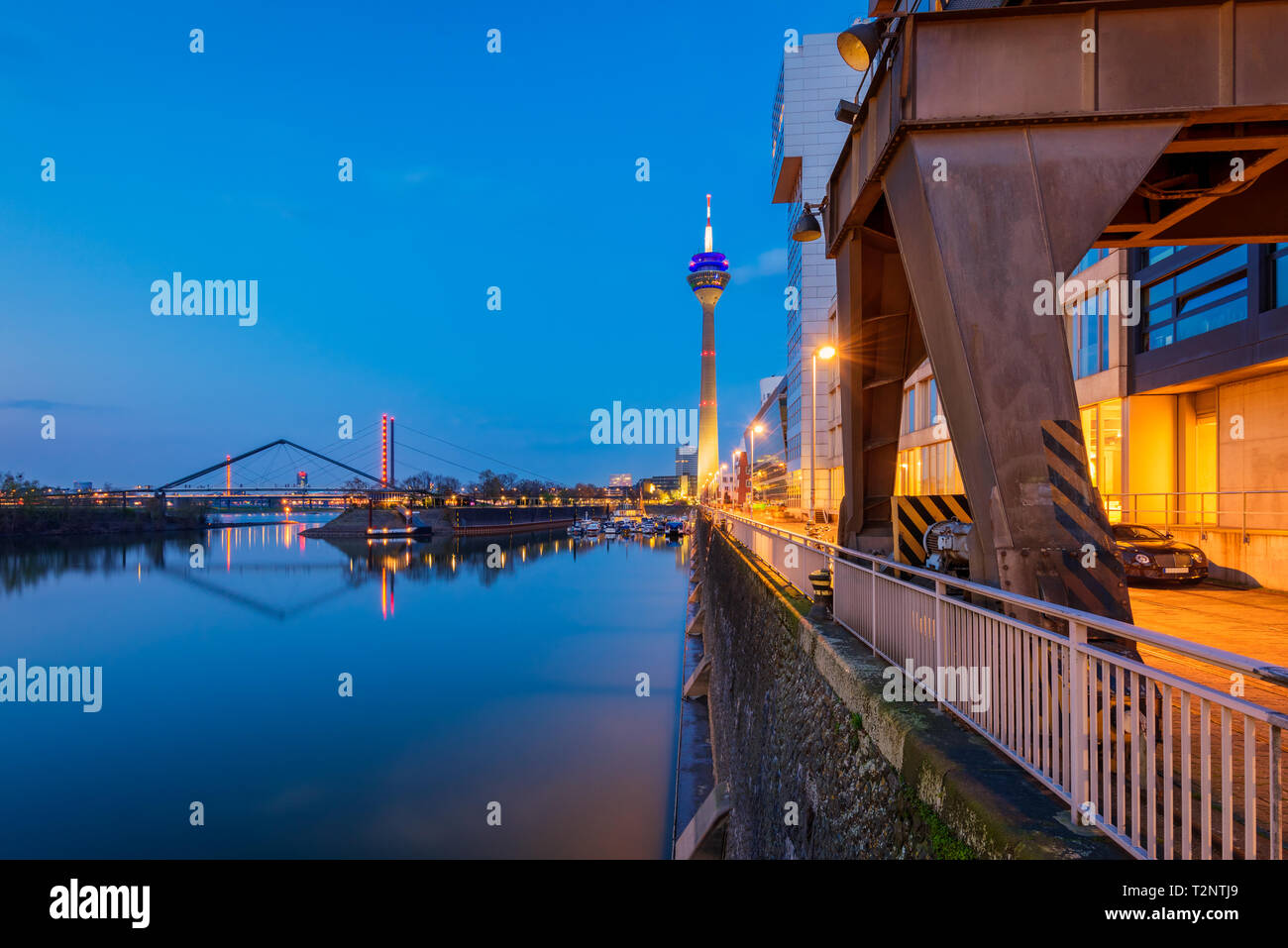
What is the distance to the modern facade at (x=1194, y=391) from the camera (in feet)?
43.2

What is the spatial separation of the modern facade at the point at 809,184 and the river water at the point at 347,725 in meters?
17.7

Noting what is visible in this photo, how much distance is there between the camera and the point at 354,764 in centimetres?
1875

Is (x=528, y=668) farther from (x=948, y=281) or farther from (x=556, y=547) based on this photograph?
(x=556, y=547)

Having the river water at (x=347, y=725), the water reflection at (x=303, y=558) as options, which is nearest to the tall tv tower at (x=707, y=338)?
the water reflection at (x=303, y=558)

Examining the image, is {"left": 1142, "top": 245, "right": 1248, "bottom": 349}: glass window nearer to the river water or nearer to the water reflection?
the river water

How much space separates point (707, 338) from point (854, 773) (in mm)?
147534

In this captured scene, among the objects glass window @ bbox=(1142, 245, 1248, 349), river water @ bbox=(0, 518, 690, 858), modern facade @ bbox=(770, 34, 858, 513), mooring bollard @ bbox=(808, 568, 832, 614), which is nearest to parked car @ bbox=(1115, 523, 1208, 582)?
glass window @ bbox=(1142, 245, 1248, 349)

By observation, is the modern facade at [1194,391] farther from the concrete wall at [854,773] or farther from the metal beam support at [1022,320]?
the metal beam support at [1022,320]

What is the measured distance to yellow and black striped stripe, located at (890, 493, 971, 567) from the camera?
8422 millimetres

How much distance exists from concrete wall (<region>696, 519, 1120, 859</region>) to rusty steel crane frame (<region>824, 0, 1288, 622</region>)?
1428 millimetres

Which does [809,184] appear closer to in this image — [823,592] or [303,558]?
[823,592]

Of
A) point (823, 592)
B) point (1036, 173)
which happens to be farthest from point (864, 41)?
point (823, 592)

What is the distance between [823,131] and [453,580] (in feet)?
164
